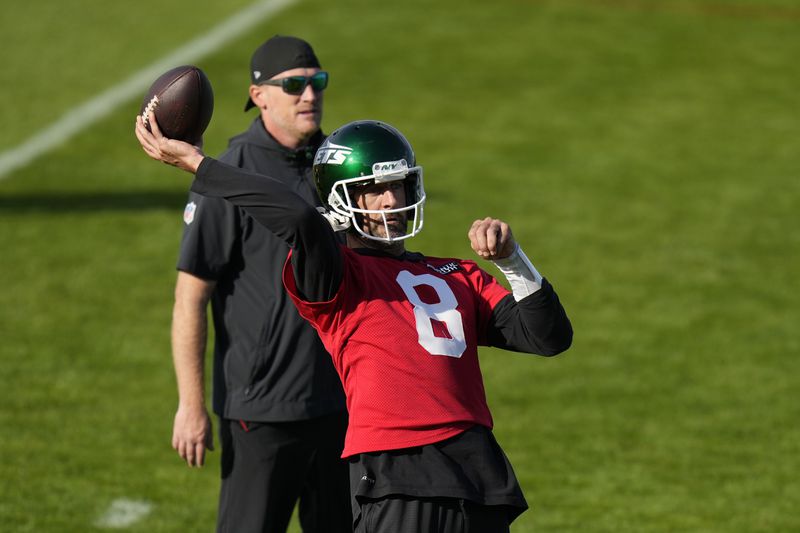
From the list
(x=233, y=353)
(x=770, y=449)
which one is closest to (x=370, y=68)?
(x=770, y=449)

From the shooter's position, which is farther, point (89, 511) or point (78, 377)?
Answer: point (78, 377)

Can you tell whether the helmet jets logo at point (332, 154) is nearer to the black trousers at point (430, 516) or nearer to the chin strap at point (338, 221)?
the chin strap at point (338, 221)

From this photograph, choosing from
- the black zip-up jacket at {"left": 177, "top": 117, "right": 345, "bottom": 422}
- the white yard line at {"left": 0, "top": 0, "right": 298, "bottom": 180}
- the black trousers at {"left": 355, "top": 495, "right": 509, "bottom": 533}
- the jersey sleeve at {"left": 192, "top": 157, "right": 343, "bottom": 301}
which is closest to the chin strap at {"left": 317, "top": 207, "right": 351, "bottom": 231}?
the jersey sleeve at {"left": 192, "top": 157, "right": 343, "bottom": 301}

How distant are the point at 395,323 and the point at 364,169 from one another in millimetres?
519

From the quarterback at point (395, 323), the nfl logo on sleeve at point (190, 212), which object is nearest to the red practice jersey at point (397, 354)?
the quarterback at point (395, 323)

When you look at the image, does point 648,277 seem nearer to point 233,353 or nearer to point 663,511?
point 663,511

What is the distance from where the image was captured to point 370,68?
18.9m

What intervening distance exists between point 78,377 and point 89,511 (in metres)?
2.45

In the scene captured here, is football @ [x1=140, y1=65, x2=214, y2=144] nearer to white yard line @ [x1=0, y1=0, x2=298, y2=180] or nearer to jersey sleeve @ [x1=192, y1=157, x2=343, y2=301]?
jersey sleeve @ [x1=192, y1=157, x2=343, y2=301]

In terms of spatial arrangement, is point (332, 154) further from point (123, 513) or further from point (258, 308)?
point (123, 513)

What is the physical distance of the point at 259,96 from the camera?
5961mm

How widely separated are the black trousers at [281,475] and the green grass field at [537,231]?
1.82 meters

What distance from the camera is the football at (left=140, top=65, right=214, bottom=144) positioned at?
435cm

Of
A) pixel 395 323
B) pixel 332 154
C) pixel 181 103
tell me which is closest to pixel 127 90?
pixel 181 103
